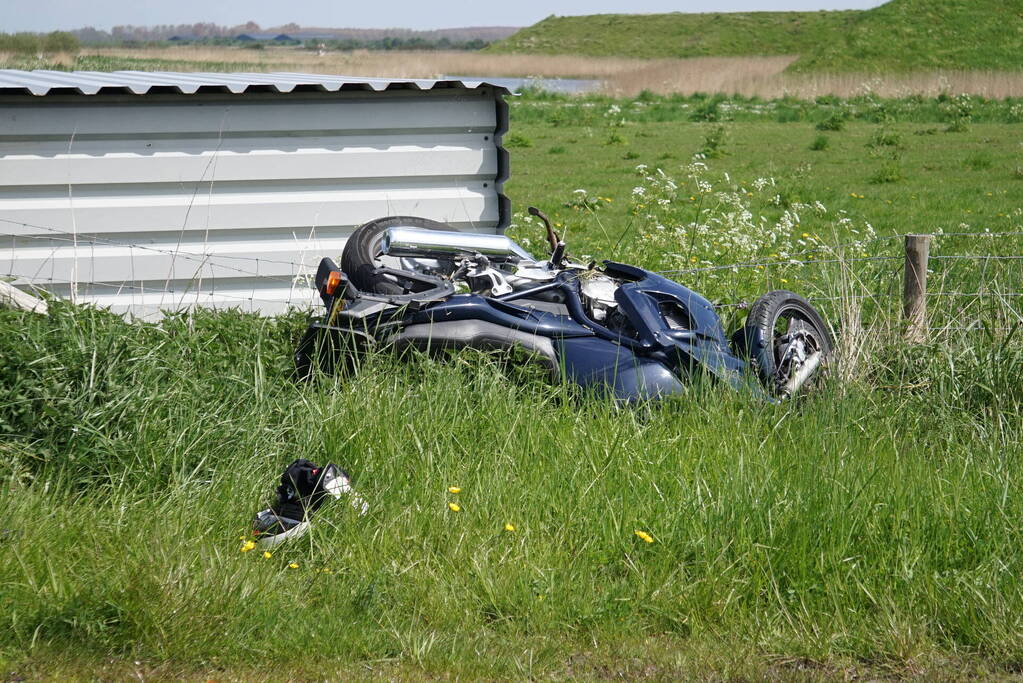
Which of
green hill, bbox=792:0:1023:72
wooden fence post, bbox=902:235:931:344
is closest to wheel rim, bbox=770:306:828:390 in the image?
wooden fence post, bbox=902:235:931:344

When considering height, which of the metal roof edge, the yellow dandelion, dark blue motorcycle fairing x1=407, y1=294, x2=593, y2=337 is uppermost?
the metal roof edge

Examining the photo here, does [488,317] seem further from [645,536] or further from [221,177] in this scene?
[221,177]

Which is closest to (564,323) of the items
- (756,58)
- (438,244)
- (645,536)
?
(438,244)

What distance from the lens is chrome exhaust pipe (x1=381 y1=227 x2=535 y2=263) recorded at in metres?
5.33

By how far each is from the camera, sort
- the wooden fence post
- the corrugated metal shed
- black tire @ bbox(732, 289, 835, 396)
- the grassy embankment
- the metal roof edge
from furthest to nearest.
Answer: the grassy embankment < the corrugated metal shed < the metal roof edge < the wooden fence post < black tire @ bbox(732, 289, 835, 396)

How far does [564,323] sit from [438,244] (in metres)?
0.80

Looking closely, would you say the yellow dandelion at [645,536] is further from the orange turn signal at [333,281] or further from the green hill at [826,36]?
the green hill at [826,36]

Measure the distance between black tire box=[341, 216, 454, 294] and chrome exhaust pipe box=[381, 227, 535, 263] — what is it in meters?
0.14

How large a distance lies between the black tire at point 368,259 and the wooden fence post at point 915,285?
8.27 ft

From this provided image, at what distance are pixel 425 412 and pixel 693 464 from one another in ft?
3.56

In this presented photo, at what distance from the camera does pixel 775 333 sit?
5.35 m

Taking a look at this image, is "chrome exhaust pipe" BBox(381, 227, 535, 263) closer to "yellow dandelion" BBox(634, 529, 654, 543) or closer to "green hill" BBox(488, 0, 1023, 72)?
"yellow dandelion" BBox(634, 529, 654, 543)

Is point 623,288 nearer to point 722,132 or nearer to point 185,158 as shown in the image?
point 185,158

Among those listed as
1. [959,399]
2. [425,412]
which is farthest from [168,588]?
[959,399]
